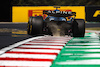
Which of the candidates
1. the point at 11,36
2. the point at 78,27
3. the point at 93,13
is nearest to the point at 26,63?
the point at 78,27

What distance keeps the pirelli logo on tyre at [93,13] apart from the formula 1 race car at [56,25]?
21644 millimetres

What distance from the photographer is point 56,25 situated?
39.8 ft

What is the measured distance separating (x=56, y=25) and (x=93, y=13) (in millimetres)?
22335

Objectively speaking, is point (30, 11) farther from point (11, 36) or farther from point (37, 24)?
point (37, 24)

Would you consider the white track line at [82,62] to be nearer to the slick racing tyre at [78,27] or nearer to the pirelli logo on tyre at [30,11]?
the slick racing tyre at [78,27]

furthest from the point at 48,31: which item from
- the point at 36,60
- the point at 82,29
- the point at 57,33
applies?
the point at 36,60

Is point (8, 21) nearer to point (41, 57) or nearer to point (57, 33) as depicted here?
point (57, 33)

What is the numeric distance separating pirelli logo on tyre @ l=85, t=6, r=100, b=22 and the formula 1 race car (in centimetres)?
2164

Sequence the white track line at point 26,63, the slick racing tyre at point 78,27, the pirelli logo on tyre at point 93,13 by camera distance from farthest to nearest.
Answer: the pirelli logo on tyre at point 93,13, the slick racing tyre at point 78,27, the white track line at point 26,63

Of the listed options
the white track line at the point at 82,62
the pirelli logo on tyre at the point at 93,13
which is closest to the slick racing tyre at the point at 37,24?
the white track line at the point at 82,62

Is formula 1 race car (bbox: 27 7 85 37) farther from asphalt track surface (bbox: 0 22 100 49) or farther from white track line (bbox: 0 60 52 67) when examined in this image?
white track line (bbox: 0 60 52 67)

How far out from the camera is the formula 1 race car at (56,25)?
11781mm

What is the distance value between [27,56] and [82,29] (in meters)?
5.72

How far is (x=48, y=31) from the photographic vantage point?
12195 millimetres
